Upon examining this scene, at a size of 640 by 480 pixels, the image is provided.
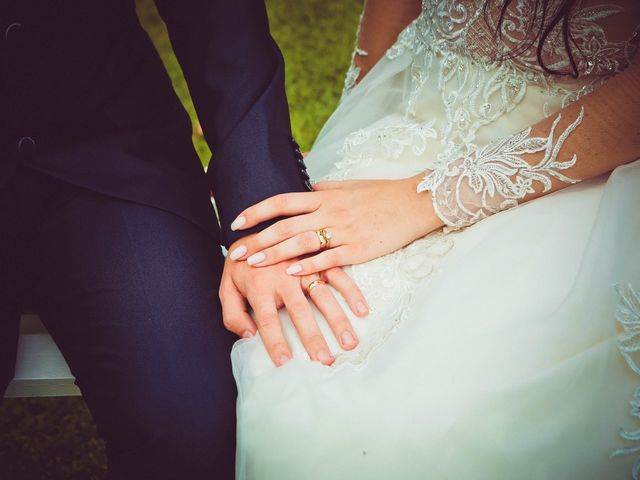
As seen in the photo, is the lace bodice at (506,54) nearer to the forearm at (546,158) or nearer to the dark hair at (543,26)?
the dark hair at (543,26)

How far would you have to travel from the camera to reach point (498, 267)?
3.09 ft

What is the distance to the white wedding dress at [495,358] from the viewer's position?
0.80 m

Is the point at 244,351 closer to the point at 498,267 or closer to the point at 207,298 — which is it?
the point at 207,298

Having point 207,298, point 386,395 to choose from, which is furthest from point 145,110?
point 386,395

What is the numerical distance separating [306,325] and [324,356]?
0.25 feet

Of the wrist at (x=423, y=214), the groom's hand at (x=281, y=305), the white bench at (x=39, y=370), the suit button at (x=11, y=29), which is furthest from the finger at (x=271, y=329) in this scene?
the suit button at (x=11, y=29)

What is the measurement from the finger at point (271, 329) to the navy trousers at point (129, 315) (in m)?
0.15

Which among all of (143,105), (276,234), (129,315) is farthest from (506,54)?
(129,315)

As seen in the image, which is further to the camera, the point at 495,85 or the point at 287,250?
the point at 495,85

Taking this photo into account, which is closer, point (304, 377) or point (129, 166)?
point (304, 377)

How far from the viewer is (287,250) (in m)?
1.03

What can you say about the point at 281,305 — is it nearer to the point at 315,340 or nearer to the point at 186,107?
the point at 315,340

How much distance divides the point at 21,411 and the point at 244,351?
1.48 metres

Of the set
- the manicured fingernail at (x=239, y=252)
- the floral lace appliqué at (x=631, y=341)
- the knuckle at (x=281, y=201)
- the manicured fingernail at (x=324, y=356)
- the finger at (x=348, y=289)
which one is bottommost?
the floral lace appliqué at (x=631, y=341)
